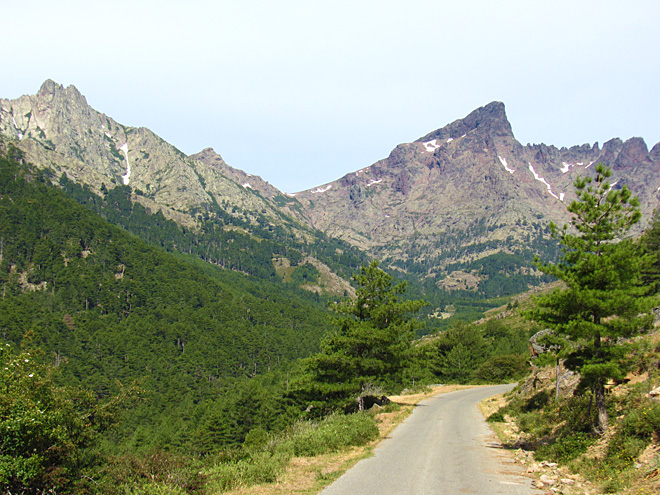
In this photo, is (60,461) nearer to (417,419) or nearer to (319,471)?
(319,471)

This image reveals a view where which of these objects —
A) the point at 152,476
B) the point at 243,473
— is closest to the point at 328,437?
the point at 243,473

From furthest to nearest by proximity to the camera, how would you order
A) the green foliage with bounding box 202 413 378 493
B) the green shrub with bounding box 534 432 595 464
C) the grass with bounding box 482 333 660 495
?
the green shrub with bounding box 534 432 595 464 < the green foliage with bounding box 202 413 378 493 < the grass with bounding box 482 333 660 495

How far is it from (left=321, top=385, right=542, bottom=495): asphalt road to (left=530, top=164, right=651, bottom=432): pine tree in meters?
4.32

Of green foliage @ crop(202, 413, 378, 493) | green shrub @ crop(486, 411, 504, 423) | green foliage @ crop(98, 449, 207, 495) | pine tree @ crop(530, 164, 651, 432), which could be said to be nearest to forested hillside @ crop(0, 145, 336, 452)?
green shrub @ crop(486, 411, 504, 423)

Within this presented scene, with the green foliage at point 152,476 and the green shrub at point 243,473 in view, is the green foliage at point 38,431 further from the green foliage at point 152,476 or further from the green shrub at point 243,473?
the green shrub at point 243,473

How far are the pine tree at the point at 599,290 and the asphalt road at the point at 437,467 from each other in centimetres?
432

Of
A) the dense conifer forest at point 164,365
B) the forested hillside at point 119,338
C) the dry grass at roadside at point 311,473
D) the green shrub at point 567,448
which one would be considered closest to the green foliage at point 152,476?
the dense conifer forest at point 164,365

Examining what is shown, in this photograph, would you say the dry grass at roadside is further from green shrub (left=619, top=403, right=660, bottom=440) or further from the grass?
green shrub (left=619, top=403, right=660, bottom=440)

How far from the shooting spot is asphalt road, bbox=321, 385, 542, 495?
11633 mm

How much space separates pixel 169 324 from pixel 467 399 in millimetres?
175789

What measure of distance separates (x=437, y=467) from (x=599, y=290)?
8327 mm

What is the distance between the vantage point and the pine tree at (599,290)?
45.8 feet

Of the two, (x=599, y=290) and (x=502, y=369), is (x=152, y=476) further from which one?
(x=502, y=369)

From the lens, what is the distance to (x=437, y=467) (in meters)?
14.5
